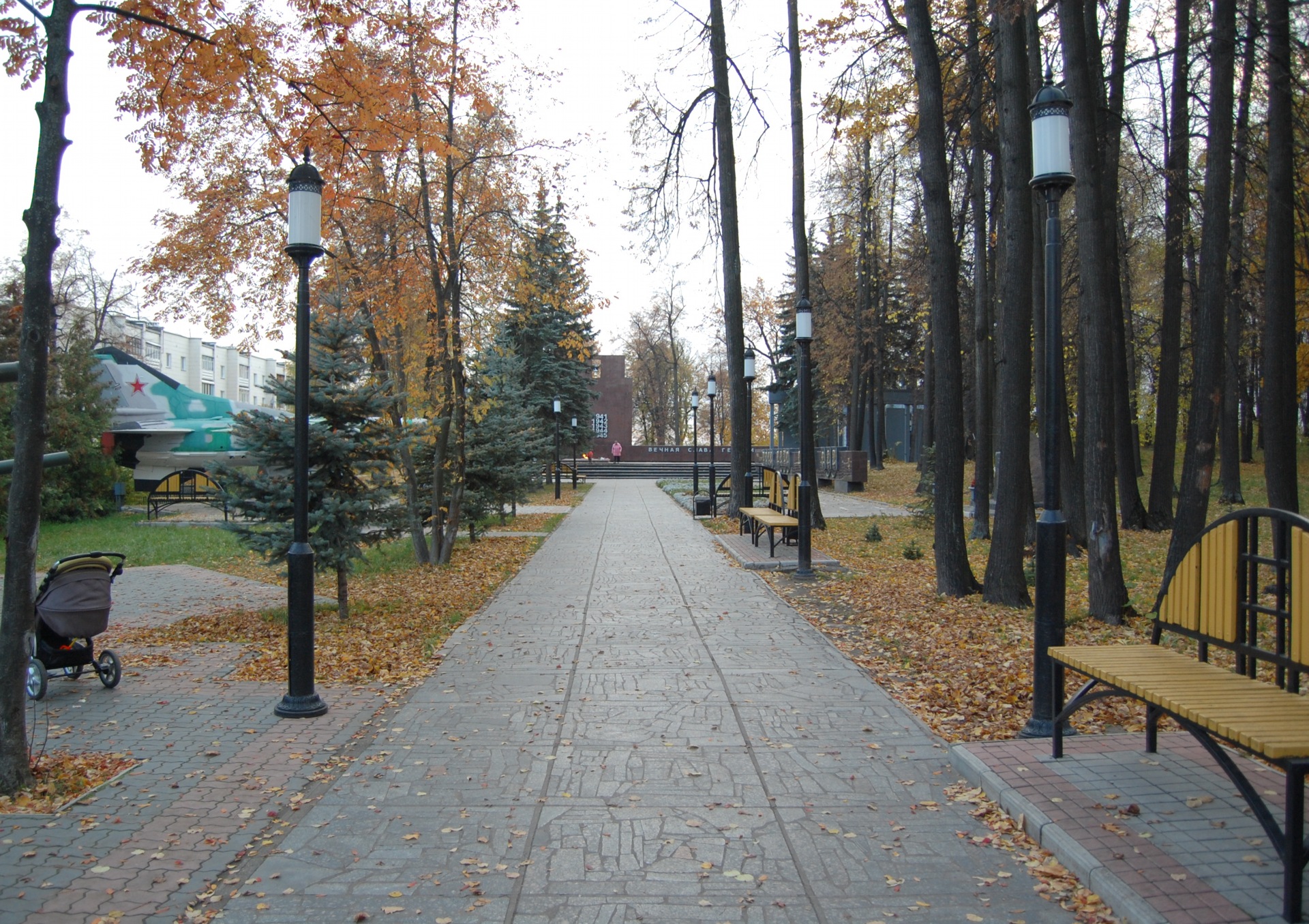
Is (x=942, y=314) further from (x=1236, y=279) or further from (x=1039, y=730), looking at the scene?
(x=1236, y=279)

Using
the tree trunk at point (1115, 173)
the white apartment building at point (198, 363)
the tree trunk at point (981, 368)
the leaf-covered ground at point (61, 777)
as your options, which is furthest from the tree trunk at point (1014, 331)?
the white apartment building at point (198, 363)

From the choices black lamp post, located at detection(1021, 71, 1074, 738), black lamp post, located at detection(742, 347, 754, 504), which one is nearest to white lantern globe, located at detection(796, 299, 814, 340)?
black lamp post, located at detection(1021, 71, 1074, 738)

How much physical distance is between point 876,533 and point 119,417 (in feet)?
88.7

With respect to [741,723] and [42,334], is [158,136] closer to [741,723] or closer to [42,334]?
[42,334]

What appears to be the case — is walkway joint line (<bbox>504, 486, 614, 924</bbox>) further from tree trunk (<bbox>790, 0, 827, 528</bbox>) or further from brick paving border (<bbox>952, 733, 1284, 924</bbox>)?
tree trunk (<bbox>790, 0, 827, 528</bbox>)

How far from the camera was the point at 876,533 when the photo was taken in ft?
56.0

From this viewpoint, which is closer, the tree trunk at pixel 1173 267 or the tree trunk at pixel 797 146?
the tree trunk at pixel 1173 267

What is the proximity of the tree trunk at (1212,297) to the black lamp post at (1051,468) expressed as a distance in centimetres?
470

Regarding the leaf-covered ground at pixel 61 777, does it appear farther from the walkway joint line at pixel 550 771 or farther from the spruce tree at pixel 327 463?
the spruce tree at pixel 327 463

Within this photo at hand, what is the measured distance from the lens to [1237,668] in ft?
15.6

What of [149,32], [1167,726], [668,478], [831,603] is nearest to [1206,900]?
[1167,726]

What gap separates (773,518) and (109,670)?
986 cm

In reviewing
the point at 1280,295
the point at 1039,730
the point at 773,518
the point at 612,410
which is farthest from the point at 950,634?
the point at 612,410

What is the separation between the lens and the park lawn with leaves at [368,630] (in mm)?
7645
